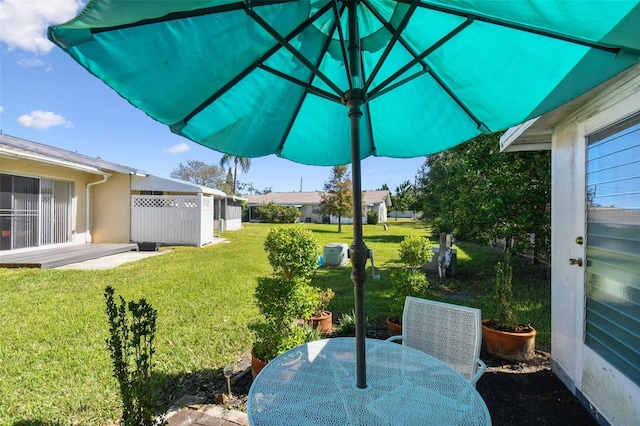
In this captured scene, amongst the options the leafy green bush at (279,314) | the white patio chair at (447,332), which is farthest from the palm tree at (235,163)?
the white patio chair at (447,332)

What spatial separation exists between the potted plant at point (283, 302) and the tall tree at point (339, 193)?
20272 millimetres

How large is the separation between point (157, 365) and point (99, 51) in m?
→ 3.27

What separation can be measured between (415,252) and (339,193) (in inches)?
790

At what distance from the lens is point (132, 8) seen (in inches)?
40.6

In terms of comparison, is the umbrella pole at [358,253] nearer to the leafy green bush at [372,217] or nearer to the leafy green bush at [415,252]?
the leafy green bush at [415,252]

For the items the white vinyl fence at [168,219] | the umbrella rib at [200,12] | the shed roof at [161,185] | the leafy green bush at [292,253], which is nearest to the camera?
the umbrella rib at [200,12]

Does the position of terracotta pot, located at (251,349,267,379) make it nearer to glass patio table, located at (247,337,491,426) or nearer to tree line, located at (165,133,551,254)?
glass patio table, located at (247,337,491,426)

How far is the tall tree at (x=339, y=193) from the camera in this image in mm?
24203

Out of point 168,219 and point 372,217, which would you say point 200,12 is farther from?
point 372,217

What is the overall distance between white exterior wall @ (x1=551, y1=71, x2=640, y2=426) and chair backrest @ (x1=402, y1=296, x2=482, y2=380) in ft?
3.77

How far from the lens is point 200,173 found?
139 feet

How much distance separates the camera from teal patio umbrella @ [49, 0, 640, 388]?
4.60ft

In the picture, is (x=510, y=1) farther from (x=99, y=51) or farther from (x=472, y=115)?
(x=99, y=51)

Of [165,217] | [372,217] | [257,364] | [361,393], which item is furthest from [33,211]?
[372,217]
